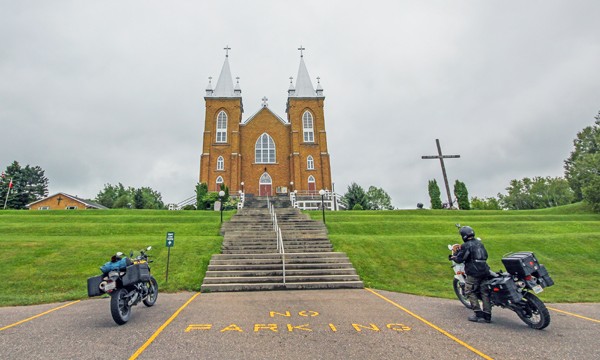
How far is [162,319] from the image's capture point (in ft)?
19.2

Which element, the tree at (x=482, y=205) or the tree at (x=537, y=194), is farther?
the tree at (x=537, y=194)

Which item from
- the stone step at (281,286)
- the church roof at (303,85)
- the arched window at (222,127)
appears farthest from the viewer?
the church roof at (303,85)

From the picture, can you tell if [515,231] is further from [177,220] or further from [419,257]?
[177,220]

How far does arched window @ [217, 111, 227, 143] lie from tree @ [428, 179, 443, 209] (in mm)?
26946

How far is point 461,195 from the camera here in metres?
30.8

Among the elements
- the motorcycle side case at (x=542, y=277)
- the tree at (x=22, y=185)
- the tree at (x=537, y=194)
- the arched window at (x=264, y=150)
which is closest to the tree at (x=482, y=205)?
the tree at (x=537, y=194)

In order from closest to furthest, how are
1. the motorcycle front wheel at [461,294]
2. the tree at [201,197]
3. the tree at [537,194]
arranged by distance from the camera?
the motorcycle front wheel at [461,294] < the tree at [201,197] < the tree at [537,194]

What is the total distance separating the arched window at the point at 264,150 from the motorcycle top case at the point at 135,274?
107 ft

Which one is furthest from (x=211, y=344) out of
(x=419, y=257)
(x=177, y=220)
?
(x=177, y=220)

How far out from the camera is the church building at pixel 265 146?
3731 cm

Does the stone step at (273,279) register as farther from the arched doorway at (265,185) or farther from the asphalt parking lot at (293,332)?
the arched doorway at (265,185)

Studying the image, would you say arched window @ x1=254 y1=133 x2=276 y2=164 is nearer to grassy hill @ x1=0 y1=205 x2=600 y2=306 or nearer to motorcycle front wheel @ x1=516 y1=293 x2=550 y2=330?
grassy hill @ x1=0 y1=205 x2=600 y2=306

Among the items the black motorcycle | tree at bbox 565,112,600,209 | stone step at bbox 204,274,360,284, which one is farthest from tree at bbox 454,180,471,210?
the black motorcycle

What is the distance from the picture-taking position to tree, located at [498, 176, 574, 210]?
62.8m
